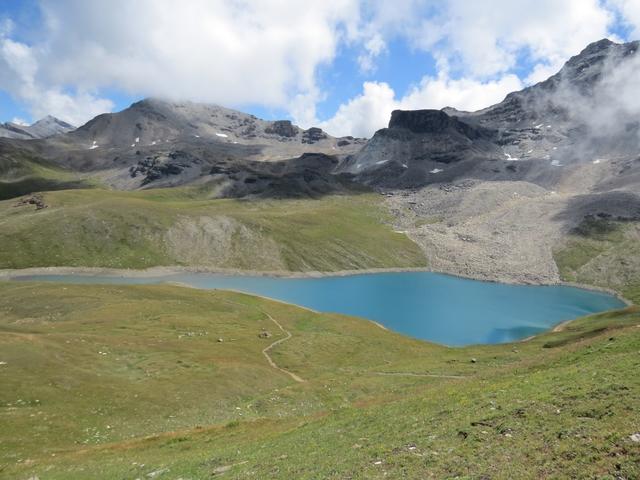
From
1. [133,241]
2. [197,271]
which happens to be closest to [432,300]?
[197,271]

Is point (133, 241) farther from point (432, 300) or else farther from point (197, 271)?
point (432, 300)

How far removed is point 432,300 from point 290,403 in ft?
382

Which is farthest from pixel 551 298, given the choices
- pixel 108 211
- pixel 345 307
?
pixel 108 211

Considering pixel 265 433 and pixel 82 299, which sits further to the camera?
pixel 82 299

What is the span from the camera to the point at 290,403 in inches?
1852

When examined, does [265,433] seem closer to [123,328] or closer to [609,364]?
[609,364]

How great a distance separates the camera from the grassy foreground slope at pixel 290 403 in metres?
19.5

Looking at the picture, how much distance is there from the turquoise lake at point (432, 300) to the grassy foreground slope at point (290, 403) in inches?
1665

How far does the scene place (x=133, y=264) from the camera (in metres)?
166

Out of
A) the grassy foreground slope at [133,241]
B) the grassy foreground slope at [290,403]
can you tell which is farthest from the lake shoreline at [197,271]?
the grassy foreground slope at [290,403]

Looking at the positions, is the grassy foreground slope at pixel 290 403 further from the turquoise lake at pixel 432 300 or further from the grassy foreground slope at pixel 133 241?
the grassy foreground slope at pixel 133 241

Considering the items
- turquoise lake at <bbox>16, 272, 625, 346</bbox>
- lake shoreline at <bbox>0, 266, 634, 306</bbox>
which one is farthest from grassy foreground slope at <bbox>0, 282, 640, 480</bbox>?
lake shoreline at <bbox>0, 266, 634, 306</bbox>

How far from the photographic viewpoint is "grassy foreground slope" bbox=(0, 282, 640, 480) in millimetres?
19469

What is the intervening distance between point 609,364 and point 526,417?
10.4 metres
